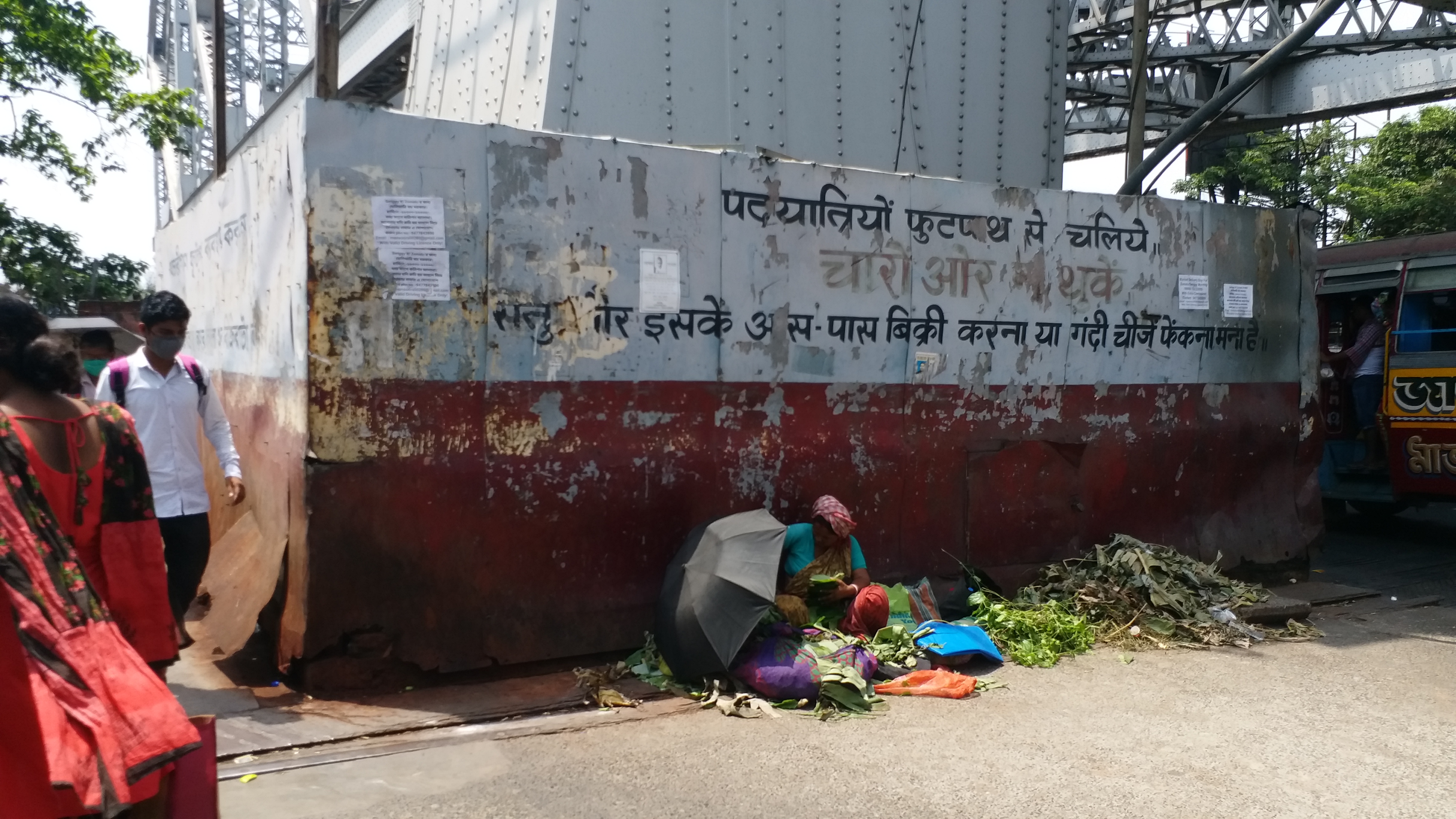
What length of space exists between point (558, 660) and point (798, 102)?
495cm

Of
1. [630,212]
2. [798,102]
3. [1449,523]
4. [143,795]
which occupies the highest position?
[798,102]

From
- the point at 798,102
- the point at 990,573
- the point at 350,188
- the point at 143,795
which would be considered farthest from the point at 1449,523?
the point at 143,795

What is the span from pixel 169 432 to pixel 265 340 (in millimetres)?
996

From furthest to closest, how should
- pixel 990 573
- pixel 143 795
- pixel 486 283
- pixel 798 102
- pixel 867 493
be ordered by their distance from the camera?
pixel 798 102, pixel 990 573, pixel 867 493, pixel 486 283, pixel 143 795

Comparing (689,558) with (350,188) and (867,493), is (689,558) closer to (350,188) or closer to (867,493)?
(867,493)

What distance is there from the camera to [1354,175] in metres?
22.2

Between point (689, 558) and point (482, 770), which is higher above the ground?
point (689, 558)

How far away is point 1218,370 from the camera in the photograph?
290 inches

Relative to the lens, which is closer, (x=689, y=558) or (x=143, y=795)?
(x=143, y=795)

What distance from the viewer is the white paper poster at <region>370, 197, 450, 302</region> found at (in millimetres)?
4527

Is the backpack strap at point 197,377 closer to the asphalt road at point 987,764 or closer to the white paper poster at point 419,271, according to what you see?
the white paper poster at point 419,271

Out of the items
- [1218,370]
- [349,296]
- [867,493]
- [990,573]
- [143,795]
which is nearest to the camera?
[143,795]

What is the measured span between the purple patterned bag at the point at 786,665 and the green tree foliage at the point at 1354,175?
1810 centimetres

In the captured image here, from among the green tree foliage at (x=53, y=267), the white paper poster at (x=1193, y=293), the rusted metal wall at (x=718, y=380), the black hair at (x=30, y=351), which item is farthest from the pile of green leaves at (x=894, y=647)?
the green tree foliage at (x=53, y=267)
